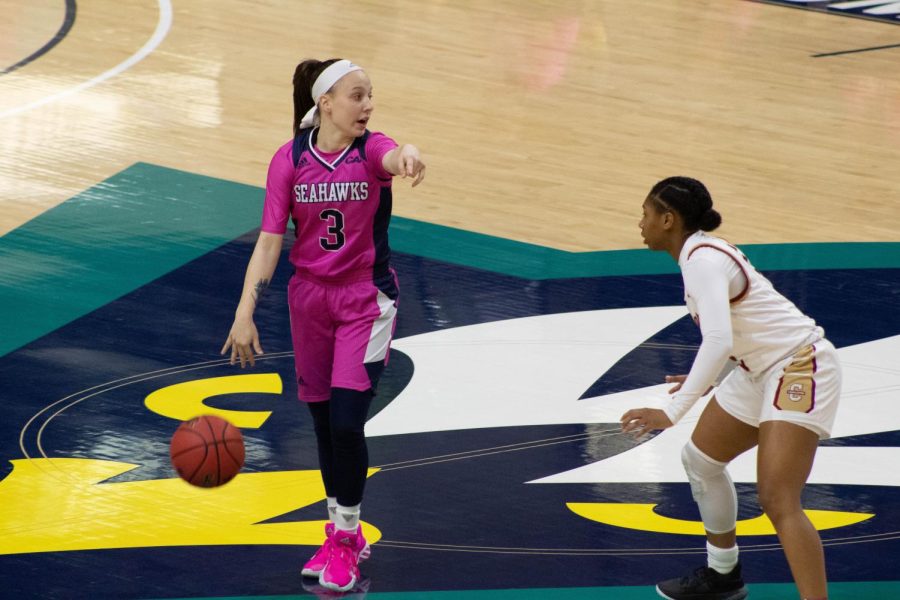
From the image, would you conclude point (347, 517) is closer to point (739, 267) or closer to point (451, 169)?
point (739, 267)

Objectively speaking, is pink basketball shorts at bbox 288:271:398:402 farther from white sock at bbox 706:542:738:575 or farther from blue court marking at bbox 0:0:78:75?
blue court marking at bbox 0:0:78:75

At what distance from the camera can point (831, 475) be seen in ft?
22.2

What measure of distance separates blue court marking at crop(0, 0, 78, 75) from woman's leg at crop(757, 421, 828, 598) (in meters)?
9.52

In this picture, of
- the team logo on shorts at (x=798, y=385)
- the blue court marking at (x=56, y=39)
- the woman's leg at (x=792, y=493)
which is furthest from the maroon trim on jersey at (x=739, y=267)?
the blue court marking at (x=56, y=39)

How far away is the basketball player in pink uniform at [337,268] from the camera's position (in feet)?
18.0

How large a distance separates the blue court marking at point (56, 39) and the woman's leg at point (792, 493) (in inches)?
375

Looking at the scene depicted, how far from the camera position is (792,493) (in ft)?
16.7

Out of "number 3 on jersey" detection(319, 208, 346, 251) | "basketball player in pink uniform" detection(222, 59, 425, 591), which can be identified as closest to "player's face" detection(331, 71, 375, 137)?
"basketball player in pink uniform" detection(222, 59, 425, 591)

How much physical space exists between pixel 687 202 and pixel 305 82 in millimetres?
1470

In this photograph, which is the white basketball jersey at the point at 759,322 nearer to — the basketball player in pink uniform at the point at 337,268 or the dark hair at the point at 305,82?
the basketball player in pink uniform at the point at 337,268

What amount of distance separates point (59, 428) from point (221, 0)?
31.6ft

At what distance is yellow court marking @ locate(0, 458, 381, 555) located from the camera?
6.01 m

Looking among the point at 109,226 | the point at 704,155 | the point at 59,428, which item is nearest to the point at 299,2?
the point at 704,155

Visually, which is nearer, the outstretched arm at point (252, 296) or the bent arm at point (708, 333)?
the bent arm at point (708, 333)
